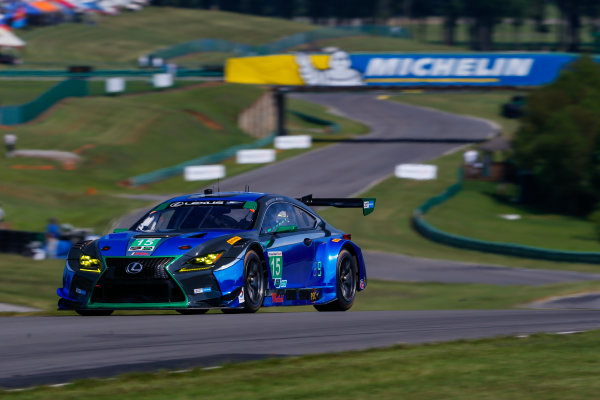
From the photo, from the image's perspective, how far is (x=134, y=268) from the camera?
1027 centimetres

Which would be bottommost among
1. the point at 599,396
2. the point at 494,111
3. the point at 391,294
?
the point at 494,111

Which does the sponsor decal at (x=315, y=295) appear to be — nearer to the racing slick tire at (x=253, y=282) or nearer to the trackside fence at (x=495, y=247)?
the racing slick tire at (x=253, y=282)

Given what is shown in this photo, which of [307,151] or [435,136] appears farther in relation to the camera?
[435,136]

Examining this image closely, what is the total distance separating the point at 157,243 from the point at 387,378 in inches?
168

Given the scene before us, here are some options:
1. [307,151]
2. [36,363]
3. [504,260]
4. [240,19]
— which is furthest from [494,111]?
[36,363]

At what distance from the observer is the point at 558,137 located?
142ft

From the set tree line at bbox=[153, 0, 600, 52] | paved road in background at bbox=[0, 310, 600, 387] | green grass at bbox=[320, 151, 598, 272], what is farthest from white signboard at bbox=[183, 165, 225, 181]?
tree line at bbox=[153, 0, 600, 52]

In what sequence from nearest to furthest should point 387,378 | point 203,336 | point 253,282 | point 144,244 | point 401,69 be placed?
A: 1. point 387,378
2. point 203,336
3. point 144,244
4. point 253,282
5. point 401,69

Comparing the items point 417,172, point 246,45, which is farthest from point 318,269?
point 246,45

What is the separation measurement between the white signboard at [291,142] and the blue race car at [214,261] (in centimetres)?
4325

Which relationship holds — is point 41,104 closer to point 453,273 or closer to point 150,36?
point 453,273

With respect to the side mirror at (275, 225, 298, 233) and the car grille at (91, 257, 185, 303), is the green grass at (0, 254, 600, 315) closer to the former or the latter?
the side mirror at (275, 225, 298, 233)

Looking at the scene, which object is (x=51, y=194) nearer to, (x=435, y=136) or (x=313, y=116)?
(x=435, y=136)

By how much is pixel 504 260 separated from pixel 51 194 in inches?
766
